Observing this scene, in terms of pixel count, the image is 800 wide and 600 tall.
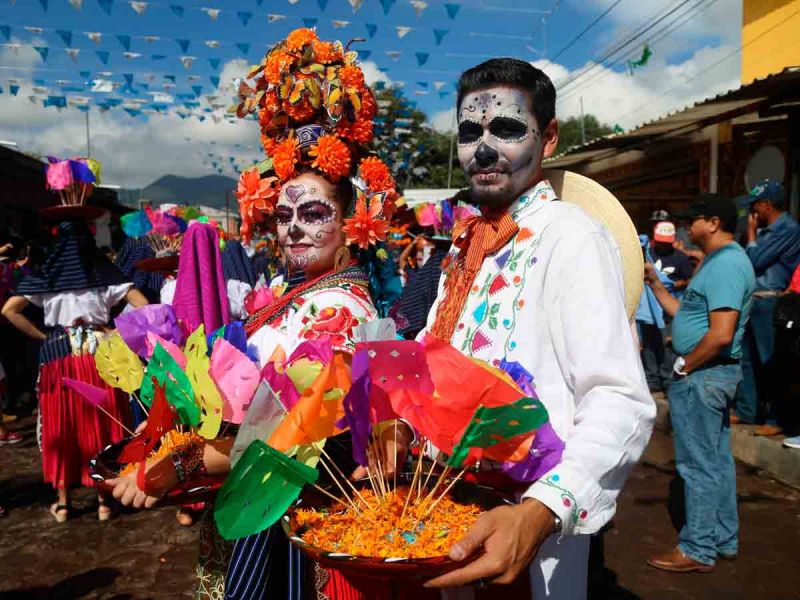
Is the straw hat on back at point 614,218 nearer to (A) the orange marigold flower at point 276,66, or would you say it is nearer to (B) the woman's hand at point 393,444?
(B) the woman's hand at point 393,444

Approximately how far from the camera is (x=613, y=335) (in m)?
1.30

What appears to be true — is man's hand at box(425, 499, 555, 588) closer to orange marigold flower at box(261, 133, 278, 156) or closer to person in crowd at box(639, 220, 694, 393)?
orange marigold flower at box(261, 133, 278, 156)

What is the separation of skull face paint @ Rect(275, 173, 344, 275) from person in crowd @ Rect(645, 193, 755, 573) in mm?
2449

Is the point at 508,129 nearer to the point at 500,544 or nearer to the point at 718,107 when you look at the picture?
the point at 500,544

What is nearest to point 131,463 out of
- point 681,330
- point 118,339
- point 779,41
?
point 118,339

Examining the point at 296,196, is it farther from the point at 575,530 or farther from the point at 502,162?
the point at 575,530

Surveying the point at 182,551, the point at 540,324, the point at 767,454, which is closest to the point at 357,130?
the point at 540,324

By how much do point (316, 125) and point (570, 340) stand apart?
4.72 ft

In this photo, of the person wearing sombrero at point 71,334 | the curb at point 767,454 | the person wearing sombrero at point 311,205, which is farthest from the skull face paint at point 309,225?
the curb at point 767,454

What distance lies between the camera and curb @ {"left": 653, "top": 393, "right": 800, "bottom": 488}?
5.08 metres

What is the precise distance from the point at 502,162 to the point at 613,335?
563mm

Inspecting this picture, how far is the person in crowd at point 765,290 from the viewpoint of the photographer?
228 inches

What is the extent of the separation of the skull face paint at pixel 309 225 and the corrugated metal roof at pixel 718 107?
18.0 ft

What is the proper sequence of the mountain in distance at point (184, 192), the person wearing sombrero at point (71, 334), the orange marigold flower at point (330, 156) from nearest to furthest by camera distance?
the orange marigold flower at point (330, 156), the person wearing sombrero at point (71, 334), the mountain in distance at point (184, 192)
